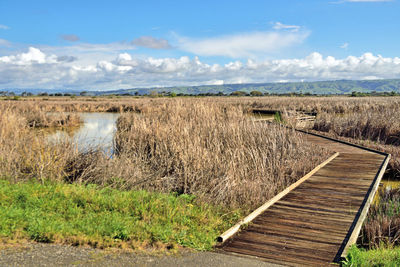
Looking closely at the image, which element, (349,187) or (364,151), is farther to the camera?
(364,151)

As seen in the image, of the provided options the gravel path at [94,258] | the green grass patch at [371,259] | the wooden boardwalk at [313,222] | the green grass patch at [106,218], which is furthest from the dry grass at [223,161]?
the green grass patch at [371,259]

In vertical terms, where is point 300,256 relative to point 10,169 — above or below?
below

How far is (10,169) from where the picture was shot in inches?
340

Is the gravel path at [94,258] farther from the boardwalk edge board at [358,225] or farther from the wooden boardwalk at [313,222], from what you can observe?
the boardwalk edge board at [358,225]

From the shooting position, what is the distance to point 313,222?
6250mm

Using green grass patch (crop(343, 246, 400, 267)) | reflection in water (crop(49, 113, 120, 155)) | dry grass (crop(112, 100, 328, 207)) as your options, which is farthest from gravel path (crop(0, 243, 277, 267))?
reflection in water (crop(49, 113, 120, 155))

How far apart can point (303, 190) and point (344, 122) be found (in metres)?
13.0

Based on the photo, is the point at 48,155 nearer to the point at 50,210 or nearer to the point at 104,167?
the point at 104,167

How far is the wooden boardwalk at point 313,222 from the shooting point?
16.8 feet

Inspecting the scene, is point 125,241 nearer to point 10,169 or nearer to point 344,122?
point 10,169

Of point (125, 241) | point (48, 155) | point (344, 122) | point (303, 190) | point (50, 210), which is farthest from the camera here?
point (344, 122)

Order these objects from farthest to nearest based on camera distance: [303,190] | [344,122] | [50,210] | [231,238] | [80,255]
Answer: [344,122] → [303,190] → [50,210] → [231,238] → [80,255]

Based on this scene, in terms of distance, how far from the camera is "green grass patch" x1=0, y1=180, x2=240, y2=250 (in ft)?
17.1

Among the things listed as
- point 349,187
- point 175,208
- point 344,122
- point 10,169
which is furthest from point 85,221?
point 344,122
